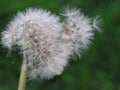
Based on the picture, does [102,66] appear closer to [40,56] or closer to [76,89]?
[76,89]

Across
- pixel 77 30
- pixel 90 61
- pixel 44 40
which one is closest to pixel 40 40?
pixel 44 40

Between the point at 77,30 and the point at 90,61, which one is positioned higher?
the point at 90,61

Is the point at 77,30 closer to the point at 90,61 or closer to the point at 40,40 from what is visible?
the point at 40,40

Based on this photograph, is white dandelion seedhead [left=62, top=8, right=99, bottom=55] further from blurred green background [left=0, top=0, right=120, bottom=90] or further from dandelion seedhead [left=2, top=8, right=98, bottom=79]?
blurred green background [left=0, top=0, right=120, bottom=90]

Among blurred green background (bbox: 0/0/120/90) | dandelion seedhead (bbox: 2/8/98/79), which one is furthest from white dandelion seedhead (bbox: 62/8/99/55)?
blurred green background (bbox: 0/0/120/90)

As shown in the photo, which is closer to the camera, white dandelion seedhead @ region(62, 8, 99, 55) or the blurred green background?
white dandelion seedhead @ region(62, 8, 99, 55)

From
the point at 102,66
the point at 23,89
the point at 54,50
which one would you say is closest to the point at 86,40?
the point at 54,50

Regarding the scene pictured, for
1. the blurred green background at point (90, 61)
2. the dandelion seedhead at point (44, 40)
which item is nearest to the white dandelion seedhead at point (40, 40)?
the dandelion seedhead at point (44, 40)

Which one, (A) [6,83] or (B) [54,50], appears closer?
(B) [54,50]
